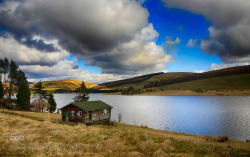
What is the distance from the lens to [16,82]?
63531mm

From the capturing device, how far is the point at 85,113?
34.5 m

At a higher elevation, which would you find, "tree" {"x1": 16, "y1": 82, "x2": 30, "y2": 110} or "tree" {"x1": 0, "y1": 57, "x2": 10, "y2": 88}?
"tree" {"x1": 0, "y1": 57, "x2": 10, "y2": 88}

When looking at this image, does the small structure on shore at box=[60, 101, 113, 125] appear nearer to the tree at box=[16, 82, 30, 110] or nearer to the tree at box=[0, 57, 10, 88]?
the tree at box=[16, 82, 30, 110]

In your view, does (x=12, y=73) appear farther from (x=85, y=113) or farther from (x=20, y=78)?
(x=85, y=113)

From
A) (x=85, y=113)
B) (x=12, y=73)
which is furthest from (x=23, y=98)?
(x=85, y=113)

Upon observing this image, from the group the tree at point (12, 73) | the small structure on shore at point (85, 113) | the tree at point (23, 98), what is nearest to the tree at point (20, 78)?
the tree at point (12, 73)

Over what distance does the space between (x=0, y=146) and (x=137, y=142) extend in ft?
35.3

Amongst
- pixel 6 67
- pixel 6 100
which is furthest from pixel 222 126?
pixel 6 67

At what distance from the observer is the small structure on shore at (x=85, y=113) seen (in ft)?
114

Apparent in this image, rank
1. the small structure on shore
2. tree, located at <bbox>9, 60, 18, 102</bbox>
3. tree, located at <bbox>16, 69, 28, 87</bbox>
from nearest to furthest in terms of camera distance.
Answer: the small structure on shore → tree, located at <bbox>9, 60, 18, 102</bbox> → tree, located at <bbox>16, 69, 28, 87</bbox>

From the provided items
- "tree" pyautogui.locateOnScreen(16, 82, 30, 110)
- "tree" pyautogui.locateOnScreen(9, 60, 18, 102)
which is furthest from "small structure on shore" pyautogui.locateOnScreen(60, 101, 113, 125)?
"tree" pyautogui.locateOnScreen(9, 60, 18, 102)

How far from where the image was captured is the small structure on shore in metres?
34.7

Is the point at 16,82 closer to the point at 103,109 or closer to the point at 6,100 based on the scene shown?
the point at 6,100

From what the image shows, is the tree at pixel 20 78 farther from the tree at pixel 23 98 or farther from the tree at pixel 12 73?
the tree at pixel 23 98
